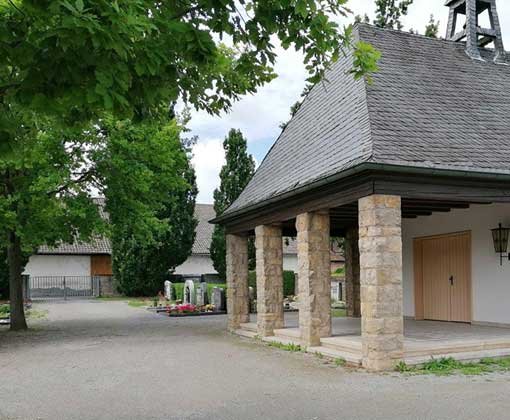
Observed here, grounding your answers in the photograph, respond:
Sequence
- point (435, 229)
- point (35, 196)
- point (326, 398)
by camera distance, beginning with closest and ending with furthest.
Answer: point (326, 398)
point (435, 229)
point (35, 196)

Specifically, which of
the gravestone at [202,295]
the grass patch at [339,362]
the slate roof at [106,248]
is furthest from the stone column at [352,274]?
the slate roof at [106,248]

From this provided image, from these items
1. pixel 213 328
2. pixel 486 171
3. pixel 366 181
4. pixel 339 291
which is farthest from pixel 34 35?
pixel 339 291

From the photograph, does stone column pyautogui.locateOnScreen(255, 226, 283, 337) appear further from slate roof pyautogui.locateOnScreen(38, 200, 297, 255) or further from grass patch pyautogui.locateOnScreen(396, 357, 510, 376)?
slate roof pyautogui.locateOnScreen(38, 200, 297, 255)

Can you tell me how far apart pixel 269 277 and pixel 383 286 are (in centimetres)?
454

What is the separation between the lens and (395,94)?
462 inches

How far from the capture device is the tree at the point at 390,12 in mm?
24859

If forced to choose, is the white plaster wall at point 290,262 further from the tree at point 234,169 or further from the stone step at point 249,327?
the stone step at point 249,327

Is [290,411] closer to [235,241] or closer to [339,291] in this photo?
[235,241]

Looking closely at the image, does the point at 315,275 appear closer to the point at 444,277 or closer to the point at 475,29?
the point at 444,277

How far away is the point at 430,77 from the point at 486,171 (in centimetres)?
391

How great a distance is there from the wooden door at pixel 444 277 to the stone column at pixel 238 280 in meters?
4.25

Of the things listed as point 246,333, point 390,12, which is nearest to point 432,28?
point 390,12

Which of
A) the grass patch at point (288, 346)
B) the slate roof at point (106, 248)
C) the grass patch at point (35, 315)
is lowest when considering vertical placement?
the grass patch at point (35, 315)

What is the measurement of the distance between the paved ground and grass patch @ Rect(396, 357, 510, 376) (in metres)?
0.33
